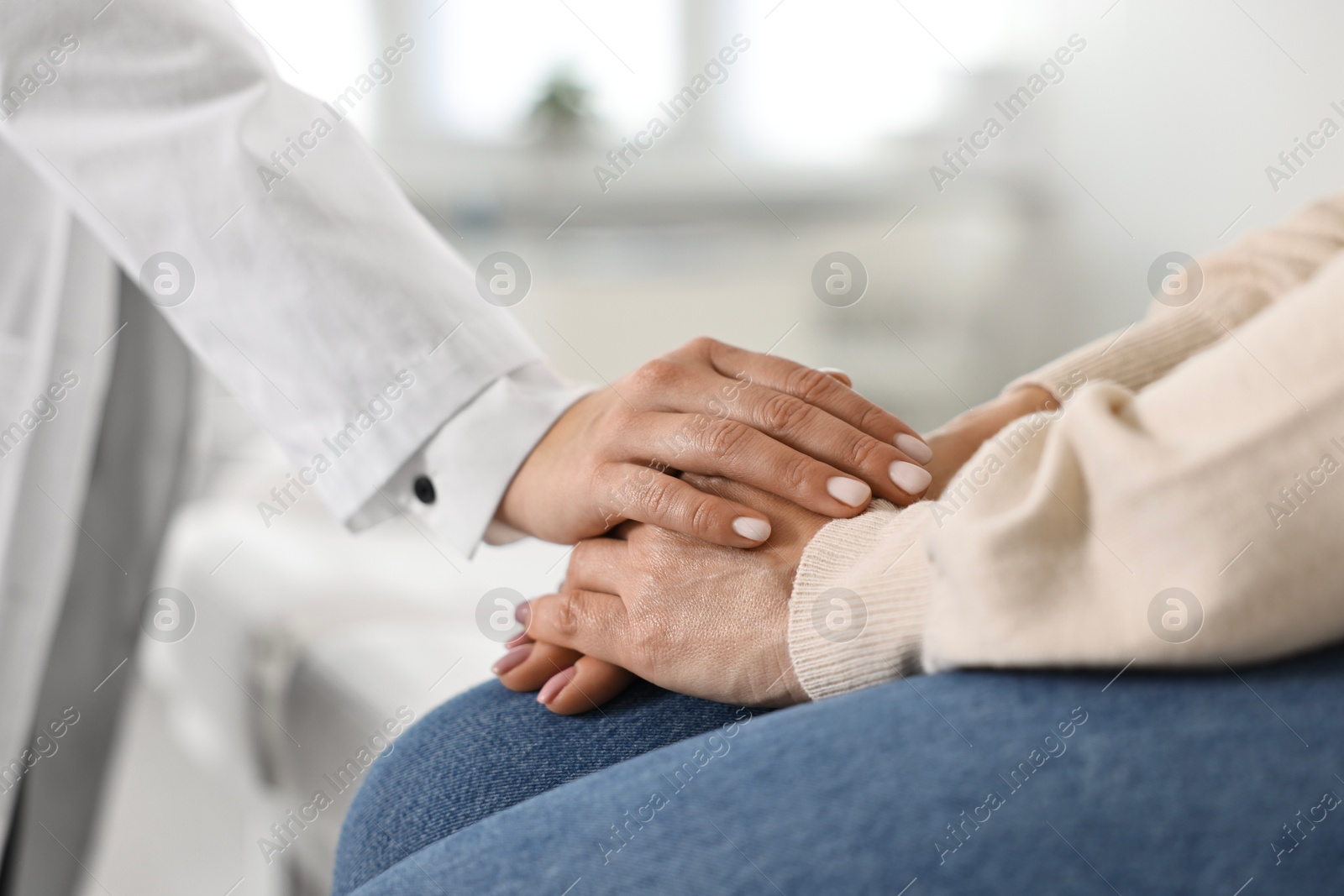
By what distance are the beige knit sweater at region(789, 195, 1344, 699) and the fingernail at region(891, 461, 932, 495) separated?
12cm

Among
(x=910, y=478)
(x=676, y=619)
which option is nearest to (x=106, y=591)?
(x=676, y=619)

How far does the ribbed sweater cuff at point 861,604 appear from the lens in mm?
447

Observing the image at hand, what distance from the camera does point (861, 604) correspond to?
0.47 meters

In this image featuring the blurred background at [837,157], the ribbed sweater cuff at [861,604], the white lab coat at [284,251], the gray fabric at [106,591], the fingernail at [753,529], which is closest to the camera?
the ribbed sweater cuff at [861,604]

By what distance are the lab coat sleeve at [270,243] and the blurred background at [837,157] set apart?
147 cm

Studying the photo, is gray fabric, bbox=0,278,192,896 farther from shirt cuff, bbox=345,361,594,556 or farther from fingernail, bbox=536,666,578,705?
fingernail, bbox=536,666,578,705

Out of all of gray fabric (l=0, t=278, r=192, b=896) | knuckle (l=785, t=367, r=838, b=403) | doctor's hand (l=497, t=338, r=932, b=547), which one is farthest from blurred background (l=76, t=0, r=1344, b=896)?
knuckle (l=785, t=367, r=838, b=403)

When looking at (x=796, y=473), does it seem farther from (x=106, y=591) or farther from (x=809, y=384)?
(x=106, y=591)

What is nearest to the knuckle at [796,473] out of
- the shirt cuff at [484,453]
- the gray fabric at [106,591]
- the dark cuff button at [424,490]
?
the shirt cuff at [484,453]

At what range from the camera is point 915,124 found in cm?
400

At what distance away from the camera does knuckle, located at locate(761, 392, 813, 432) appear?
602 millimetres

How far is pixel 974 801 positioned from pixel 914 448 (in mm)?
305

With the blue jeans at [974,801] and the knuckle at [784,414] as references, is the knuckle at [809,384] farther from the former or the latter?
the blue jeans at [974,801]

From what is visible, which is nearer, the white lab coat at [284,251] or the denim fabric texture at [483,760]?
the denim fabric texture at [483,760]
